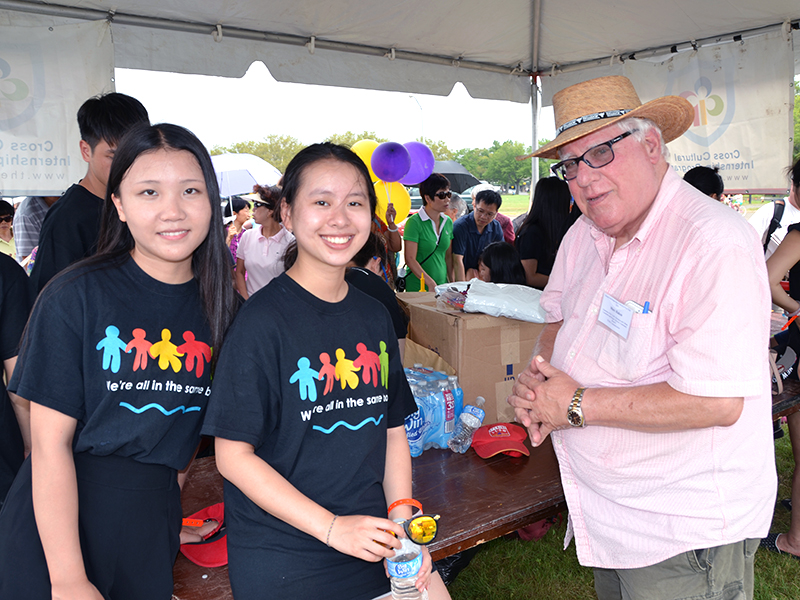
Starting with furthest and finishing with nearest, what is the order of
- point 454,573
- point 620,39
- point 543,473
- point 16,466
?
point 620,39, point 454,573, point 543,473, point 16,466

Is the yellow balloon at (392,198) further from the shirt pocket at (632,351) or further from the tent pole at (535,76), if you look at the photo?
the shirt pocket at (632,351)

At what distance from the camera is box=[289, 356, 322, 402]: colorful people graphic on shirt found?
128cm

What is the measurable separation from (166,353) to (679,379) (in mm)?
1196

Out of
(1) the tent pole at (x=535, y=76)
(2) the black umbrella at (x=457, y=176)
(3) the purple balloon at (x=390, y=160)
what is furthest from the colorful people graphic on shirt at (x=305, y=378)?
(2) the black umbrella at (x=457, y=176)

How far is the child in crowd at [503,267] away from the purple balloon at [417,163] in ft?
9.53

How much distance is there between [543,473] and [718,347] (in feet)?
3.18

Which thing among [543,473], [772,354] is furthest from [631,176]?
[772,354]

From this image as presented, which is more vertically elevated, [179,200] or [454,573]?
[179,200]

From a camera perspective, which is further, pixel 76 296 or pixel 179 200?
pixel 179 200

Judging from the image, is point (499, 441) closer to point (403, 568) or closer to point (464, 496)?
point (464, 496)

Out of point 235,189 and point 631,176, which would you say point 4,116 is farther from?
point 235,189

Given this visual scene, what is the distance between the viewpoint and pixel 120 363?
4.10 ft

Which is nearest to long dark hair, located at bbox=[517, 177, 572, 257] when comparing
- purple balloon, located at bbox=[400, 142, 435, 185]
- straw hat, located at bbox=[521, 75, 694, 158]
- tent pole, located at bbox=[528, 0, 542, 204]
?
tent pole, located at bbox=[528, 0, 542, 204]

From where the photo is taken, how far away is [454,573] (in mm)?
2482
